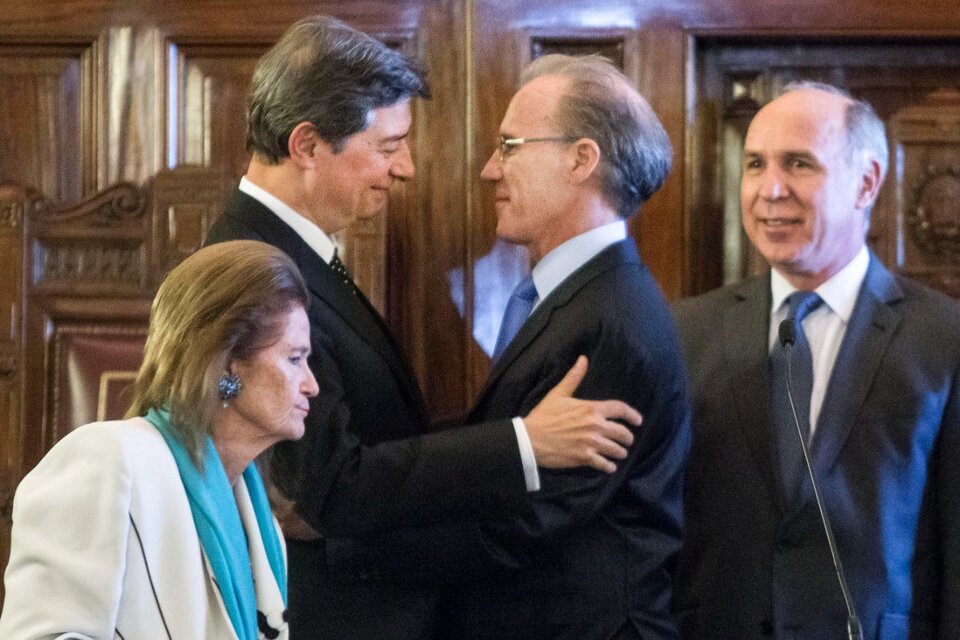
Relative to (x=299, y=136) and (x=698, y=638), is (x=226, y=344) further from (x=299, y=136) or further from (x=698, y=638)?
(x=698, y=638)

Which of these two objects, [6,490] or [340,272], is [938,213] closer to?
[340,272]

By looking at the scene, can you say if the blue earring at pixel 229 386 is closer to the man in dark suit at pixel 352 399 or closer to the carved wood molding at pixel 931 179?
the man in dark suit at pixel 352 399

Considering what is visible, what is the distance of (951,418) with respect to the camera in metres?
2.76

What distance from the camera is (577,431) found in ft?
8.00

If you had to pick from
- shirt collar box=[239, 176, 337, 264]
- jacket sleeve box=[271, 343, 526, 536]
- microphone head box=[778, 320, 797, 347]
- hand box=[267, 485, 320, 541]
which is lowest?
hand box=[267, 485, 320, 541]

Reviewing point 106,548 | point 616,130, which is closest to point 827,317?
point 616,130

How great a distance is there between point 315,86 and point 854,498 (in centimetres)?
128

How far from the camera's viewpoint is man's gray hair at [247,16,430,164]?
2707mm

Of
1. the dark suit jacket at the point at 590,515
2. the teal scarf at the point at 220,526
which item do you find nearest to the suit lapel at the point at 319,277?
the dark suit jacket at the point at 590,515

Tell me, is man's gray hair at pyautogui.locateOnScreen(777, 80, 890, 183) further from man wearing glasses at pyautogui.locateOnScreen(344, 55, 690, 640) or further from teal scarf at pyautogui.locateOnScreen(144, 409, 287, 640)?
teal scarf at pyautogui.locateOnScreen(144, 409, 287, 640)

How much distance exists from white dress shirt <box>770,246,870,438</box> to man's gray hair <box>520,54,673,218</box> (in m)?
0.43

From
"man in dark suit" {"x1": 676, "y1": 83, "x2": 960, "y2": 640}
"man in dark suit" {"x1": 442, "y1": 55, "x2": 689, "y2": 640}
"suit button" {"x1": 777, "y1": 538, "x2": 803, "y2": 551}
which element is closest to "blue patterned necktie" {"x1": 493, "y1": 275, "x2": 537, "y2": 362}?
"man in dark suit" {"x1": 442, "y1": 55, "x2": 689, "y2": 640}

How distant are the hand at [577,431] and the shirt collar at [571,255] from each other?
251mm

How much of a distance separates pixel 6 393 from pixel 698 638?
5.82 ft
